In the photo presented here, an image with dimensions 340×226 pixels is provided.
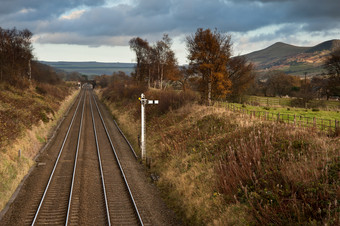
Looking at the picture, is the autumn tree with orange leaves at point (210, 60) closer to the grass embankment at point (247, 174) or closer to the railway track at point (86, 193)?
the grass embankment at point (247, 174)

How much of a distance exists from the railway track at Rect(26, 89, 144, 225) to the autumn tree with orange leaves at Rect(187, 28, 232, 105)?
1422 cm

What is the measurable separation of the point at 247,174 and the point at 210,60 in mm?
21703

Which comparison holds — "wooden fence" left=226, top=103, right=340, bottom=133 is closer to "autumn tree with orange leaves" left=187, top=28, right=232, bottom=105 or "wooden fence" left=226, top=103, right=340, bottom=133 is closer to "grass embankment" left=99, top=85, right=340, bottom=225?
"grass embankment" left=99, top=85, right=340, bottom=225

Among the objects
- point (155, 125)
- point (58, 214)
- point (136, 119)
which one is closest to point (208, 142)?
point (58, 214)

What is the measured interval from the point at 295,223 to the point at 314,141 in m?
5.17

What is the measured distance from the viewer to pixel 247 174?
10.2 metres

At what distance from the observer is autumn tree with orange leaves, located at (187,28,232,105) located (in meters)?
29.5

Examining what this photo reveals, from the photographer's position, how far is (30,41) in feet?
155

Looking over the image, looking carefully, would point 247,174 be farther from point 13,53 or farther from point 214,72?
point 13,53

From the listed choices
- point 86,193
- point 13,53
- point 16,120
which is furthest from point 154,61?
point 86,193

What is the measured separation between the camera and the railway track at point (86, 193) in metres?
10.5

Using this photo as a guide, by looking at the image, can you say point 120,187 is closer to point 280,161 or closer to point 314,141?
point 280,161

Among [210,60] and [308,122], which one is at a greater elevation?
[210,60]

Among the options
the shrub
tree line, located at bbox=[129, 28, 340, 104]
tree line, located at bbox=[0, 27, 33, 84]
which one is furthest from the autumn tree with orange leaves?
tree line, located at bbox=[0, 27, 33, 84]
